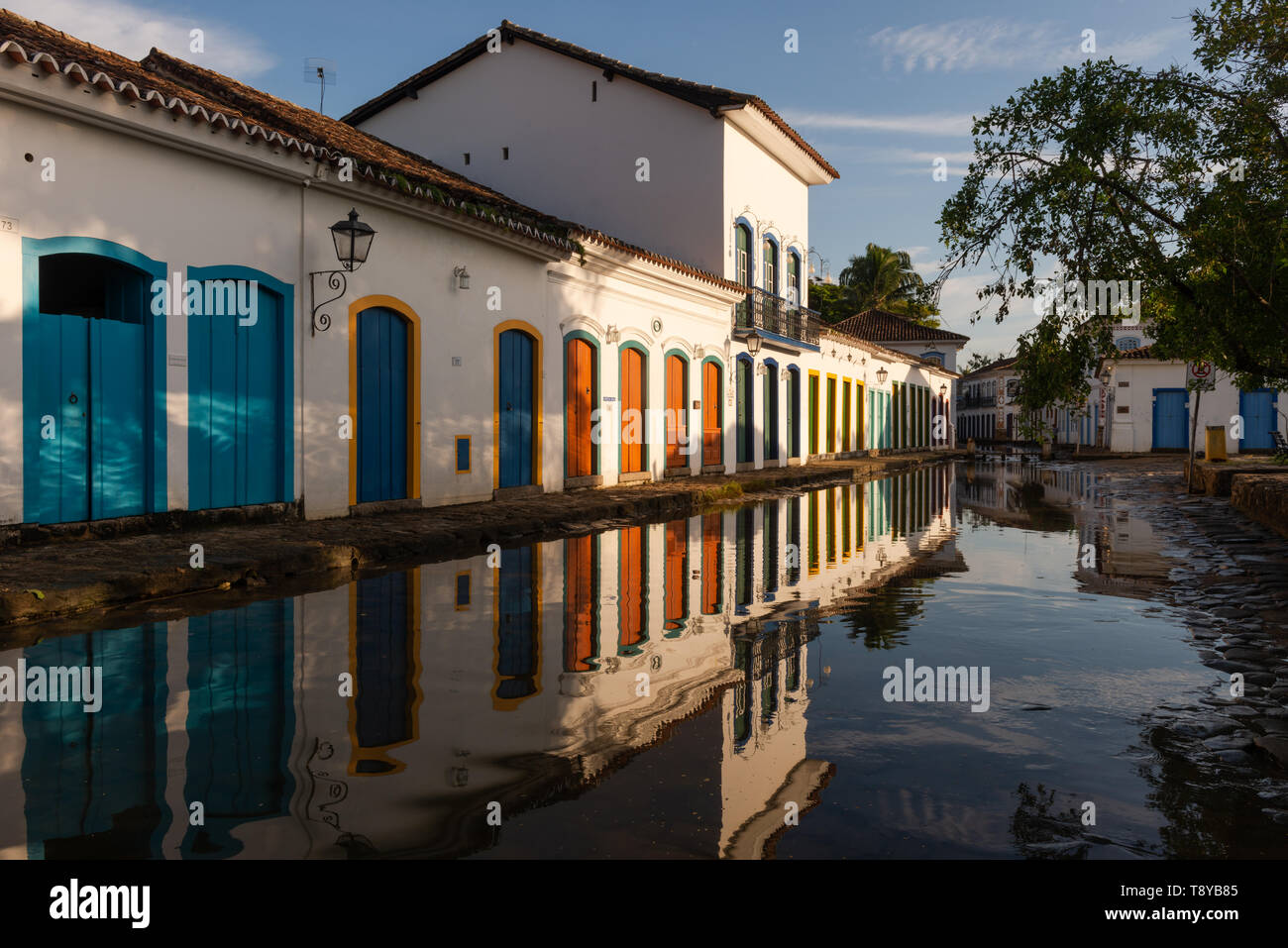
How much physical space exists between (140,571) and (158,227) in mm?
4467

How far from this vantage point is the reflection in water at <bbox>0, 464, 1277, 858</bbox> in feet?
10.5

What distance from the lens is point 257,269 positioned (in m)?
11.5

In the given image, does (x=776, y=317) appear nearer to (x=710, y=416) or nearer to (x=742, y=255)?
(x=742, y=255)

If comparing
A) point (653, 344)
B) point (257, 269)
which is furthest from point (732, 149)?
point (257, 269)

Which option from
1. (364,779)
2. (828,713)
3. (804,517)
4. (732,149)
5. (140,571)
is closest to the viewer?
(364,779)

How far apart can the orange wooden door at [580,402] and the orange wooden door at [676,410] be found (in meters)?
3.73

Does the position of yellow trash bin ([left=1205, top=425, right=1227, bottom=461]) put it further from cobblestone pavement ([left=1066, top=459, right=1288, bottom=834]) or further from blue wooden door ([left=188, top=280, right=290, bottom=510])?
blue wooden door ([left=188, top=280, right=290, bottom=510])

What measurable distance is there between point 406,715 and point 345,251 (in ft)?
27.8

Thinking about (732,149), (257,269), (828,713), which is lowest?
(828,713)

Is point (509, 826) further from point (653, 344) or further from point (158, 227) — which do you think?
point (653, 344)

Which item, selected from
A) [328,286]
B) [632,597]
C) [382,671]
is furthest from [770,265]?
[382,671]

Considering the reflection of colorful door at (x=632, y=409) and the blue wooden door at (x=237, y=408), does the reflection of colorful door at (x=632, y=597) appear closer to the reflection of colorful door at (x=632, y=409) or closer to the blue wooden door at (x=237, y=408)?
the blue wooden door at (x=237, y=408)

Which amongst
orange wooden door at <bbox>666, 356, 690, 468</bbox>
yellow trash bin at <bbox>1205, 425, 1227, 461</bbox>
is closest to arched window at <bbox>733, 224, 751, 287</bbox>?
orange wooden door at <bbox>666, 356, 690, 468</bbox>

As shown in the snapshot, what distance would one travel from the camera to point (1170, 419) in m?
44.1
